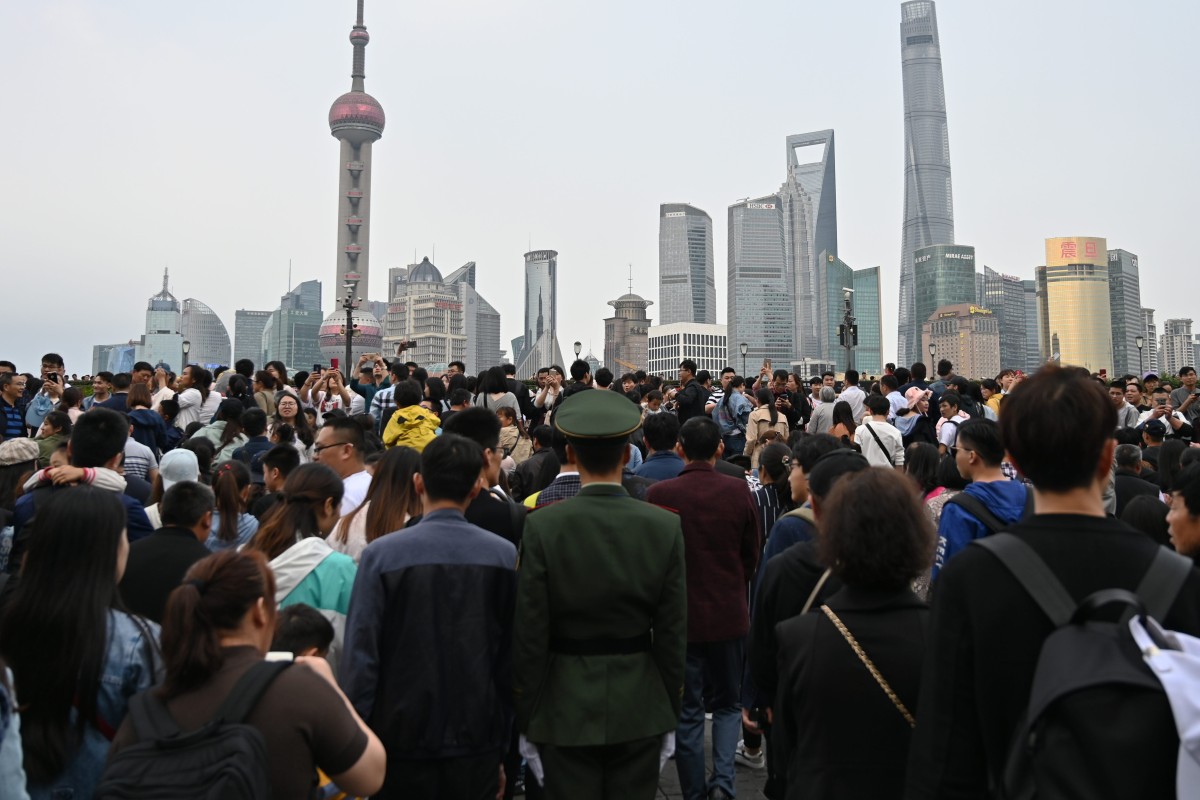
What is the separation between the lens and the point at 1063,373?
249 centimetres

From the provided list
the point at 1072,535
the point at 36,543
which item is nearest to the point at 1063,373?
the point at 1072,535

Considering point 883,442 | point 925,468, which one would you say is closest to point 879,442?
point 883,442

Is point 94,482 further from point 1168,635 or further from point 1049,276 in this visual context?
point 1049,276

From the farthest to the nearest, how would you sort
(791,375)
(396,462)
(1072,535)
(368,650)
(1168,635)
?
(791,375), (396,462), (368,650), (1072,535), (1168,635)

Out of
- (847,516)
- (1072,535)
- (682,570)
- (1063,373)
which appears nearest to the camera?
(1072,535)

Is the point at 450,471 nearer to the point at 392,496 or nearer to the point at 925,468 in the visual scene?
the point at 392,496

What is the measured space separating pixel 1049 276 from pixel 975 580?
613ft

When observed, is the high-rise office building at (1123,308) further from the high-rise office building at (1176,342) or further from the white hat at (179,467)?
the white hat at (179,467)

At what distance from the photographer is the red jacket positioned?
525 centimetres

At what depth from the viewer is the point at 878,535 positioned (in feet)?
9.84

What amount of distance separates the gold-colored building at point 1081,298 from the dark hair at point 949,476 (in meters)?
173

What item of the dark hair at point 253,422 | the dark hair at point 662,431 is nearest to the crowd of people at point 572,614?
the dark hair at point 662,431

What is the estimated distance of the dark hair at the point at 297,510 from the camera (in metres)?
4.43

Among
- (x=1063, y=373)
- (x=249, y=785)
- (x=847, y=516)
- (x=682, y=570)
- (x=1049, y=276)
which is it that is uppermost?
(x=1049, y=276)
